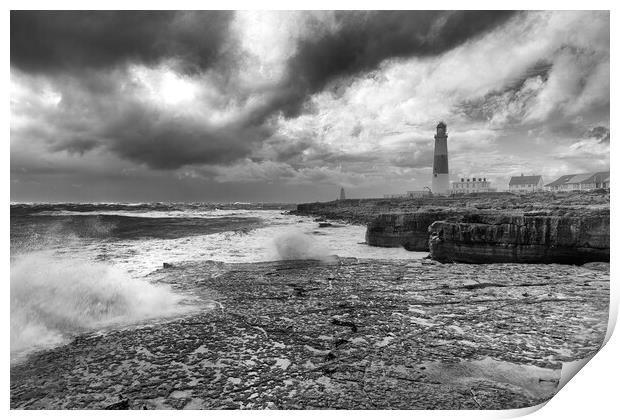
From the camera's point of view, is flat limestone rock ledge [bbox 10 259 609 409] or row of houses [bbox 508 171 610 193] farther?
row of houses [bbox 508 171 610 193]

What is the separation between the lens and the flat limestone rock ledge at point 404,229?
8883mm

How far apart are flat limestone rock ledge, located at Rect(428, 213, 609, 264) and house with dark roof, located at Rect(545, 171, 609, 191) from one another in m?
0.54

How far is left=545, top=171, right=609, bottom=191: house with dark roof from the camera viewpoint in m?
3.45

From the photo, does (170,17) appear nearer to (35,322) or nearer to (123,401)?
(35,322)

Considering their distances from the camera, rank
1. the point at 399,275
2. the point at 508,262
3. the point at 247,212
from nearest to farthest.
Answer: the point at 399,275 < the point at 508,262 < the point at 247,212

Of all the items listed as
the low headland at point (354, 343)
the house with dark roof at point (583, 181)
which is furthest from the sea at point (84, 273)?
the house with dark roof at point (583, 181)

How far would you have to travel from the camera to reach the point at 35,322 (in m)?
2.89

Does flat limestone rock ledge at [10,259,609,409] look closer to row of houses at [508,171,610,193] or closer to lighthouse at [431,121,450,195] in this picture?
row of houses at [508,171,610,193]

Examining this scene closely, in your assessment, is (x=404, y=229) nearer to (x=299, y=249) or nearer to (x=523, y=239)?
(x=299, y=249)

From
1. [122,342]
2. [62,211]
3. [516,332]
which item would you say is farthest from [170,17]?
[516,332]

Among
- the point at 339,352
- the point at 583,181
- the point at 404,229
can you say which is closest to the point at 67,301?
the point at 339,352

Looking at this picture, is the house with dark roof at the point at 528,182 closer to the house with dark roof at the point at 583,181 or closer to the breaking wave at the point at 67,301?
the house with dark roof at the point at 583,181

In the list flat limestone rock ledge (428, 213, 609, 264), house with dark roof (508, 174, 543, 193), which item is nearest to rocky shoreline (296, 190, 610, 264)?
flat limestone rock ledge (428, 213, 609, 264)
